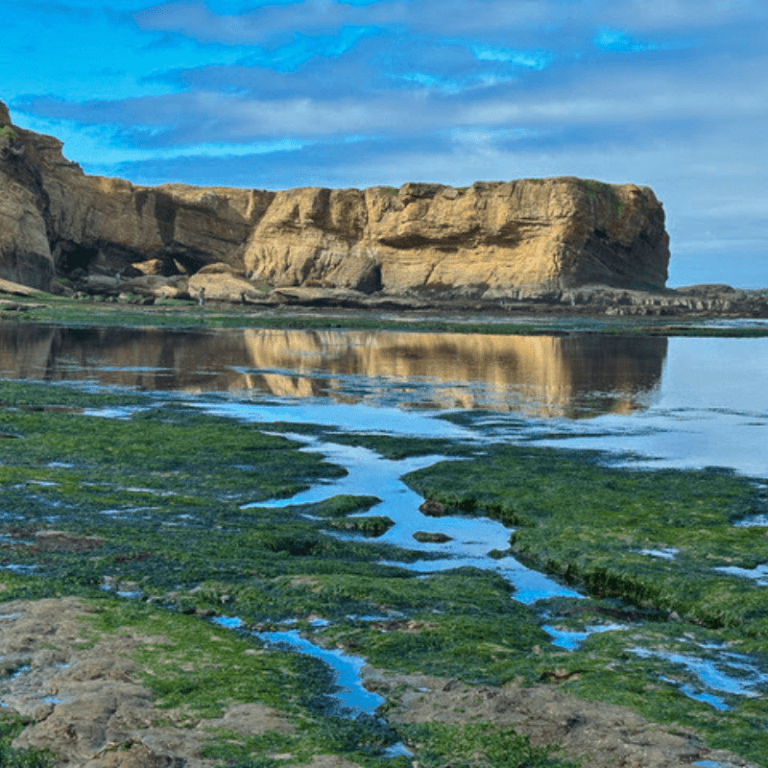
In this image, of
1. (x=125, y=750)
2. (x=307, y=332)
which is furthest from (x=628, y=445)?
(x=307, y=332)

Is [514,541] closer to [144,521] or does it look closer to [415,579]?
[415,579]

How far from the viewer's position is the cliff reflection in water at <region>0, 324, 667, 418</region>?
30281 mm

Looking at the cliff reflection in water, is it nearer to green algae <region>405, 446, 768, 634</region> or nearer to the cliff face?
green algae <region>405, 446, 768, 634</region>

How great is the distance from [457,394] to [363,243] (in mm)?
79333

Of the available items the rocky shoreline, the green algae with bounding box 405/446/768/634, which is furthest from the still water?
the rocky shoreline

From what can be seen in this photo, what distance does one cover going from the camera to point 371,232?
108 metres

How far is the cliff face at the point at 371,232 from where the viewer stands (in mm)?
100250

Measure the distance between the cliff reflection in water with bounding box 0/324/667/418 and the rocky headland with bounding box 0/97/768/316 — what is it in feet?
136

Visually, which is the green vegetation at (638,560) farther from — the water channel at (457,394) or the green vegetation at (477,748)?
the green vegetation at (477,748)

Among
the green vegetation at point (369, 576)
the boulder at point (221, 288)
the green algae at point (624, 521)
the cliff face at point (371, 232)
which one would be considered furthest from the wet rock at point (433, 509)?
the cliff face at point (371, 232)

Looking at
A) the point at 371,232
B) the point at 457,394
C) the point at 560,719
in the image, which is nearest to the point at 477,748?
the point at 560,719

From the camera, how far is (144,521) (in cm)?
1331

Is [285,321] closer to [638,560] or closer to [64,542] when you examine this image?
[64,542]

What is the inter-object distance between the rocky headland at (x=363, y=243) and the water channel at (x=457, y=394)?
4339 centimetres
